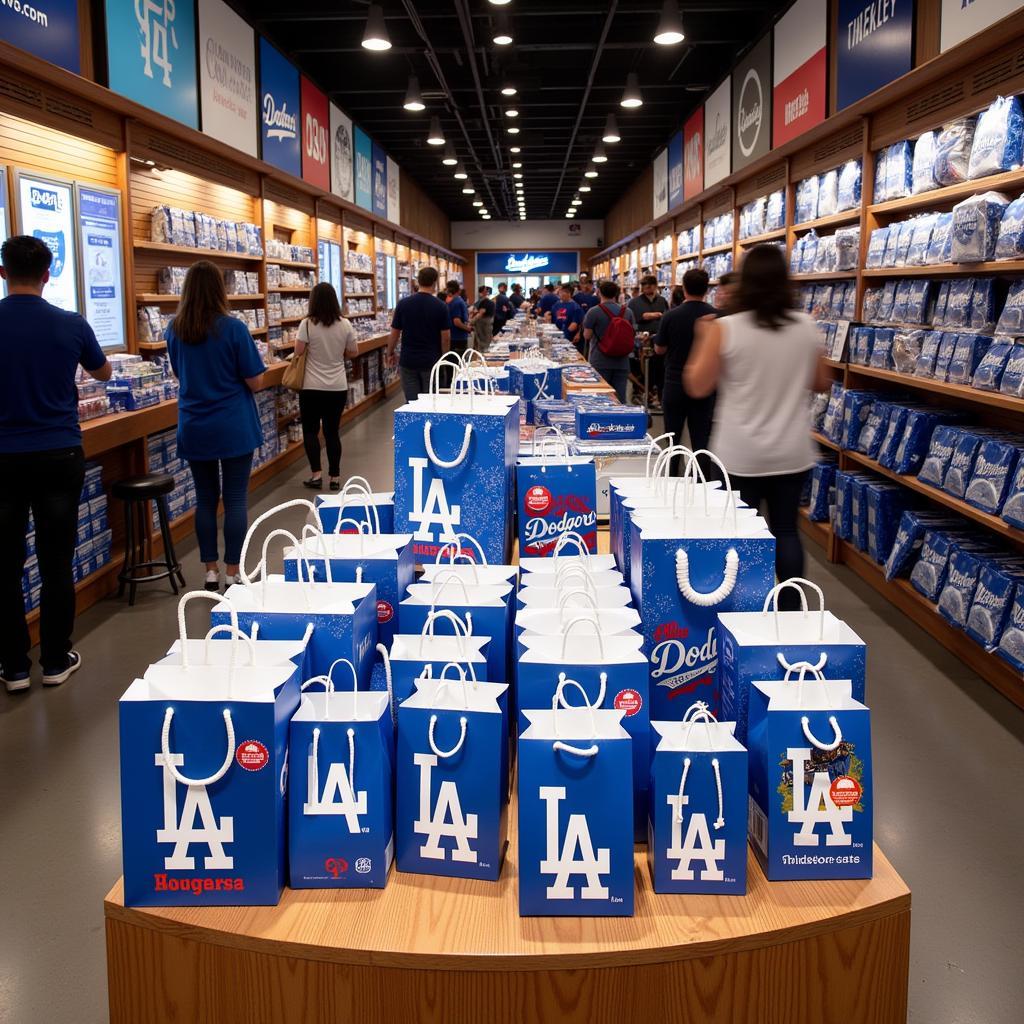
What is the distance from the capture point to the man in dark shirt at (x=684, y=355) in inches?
284

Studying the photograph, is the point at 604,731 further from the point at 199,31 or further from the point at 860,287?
the point at 199,31

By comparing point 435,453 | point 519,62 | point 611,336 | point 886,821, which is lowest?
point 886,821

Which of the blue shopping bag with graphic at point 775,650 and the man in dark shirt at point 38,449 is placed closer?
the blue shopping bag with graphic at point 775,650

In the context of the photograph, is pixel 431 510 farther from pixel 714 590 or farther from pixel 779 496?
pixel 779 496

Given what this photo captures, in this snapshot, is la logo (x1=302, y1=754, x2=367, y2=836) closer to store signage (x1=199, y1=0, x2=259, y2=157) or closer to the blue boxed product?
the blue boxed product

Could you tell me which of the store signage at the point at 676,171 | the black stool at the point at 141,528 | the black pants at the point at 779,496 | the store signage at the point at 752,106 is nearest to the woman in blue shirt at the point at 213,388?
the black stool at the point at 141,528

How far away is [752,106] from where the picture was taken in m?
9.64

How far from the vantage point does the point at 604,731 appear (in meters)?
1.55

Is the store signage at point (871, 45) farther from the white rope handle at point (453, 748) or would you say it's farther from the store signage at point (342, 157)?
the store signage at point (342, 157)

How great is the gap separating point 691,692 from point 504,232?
117 ft

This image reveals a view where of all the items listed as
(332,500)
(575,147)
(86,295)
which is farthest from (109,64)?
(575,147)

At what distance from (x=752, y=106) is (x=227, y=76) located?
477cm

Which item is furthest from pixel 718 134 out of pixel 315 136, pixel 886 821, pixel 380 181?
pixel 886 821

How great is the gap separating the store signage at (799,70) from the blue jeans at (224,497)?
4.78 m
